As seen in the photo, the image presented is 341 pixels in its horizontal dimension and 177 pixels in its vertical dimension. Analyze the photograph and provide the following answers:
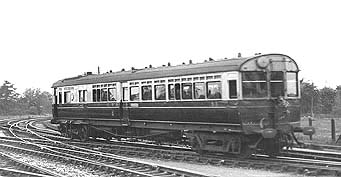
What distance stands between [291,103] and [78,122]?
11.4 m

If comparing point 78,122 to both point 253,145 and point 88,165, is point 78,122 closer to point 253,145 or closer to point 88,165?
point 88,165

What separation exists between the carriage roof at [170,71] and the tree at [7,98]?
49.4m

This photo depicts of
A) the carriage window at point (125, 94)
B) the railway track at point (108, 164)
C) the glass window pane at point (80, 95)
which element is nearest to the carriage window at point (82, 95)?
the glass window pane at point (80, 95)

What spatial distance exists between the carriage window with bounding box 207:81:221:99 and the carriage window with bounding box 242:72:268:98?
2.88 feet

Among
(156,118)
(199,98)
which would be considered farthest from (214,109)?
(156,118)

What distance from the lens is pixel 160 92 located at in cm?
1712

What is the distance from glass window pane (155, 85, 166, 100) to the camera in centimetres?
1691

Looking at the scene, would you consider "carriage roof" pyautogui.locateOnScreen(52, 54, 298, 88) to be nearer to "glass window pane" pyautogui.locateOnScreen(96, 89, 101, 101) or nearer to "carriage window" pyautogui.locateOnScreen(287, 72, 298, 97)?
"glass window pane" pyautogui.locateOnScreen(96, 89, 101, 101)

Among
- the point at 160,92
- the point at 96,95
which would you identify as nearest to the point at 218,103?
the point at 160,92

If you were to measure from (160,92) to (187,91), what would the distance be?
1567 mm

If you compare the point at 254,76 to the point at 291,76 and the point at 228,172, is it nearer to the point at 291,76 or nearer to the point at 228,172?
the point at 291,76

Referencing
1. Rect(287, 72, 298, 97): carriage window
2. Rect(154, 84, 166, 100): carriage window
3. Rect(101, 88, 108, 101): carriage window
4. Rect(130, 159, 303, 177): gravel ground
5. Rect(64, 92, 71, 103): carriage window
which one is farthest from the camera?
Rect(64, 92, 71, 103): carriage window

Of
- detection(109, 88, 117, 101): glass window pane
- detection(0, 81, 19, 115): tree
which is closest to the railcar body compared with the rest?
detection(109, 88, 117, 101): glass window pane

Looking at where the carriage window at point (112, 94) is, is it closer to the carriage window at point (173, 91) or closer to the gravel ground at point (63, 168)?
the carriage window at point (173, 91)
